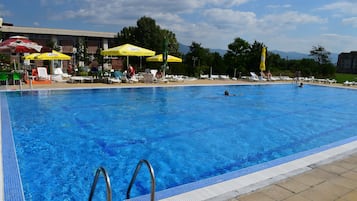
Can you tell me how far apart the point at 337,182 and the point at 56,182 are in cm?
408

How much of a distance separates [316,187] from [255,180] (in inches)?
29.6

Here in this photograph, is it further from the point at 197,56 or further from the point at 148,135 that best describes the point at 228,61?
the point at 148,135

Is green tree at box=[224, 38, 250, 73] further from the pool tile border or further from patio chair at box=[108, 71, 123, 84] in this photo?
the pool tile border

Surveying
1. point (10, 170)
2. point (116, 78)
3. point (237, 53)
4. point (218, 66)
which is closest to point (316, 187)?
point (10, 170)

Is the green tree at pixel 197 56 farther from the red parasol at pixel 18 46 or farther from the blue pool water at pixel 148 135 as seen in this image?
the red parasol at pixel 18 46

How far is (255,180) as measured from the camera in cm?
398

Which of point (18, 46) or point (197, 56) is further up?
point (197, 56)

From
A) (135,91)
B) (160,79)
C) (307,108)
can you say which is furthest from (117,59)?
(307,108)

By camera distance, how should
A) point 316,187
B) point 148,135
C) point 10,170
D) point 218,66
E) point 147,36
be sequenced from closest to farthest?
point 316,187 → point 10,170 → point 148,135 → point 218,66 → point 147,36

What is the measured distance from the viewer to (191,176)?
5.13 metres

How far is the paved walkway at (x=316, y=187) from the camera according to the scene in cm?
338

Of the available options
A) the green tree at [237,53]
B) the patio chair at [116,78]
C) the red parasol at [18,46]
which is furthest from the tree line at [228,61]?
the red parasol at [18,46]

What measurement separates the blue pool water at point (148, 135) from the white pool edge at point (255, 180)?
3.69ft

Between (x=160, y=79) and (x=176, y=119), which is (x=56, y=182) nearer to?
A: (x=176, y=119)
